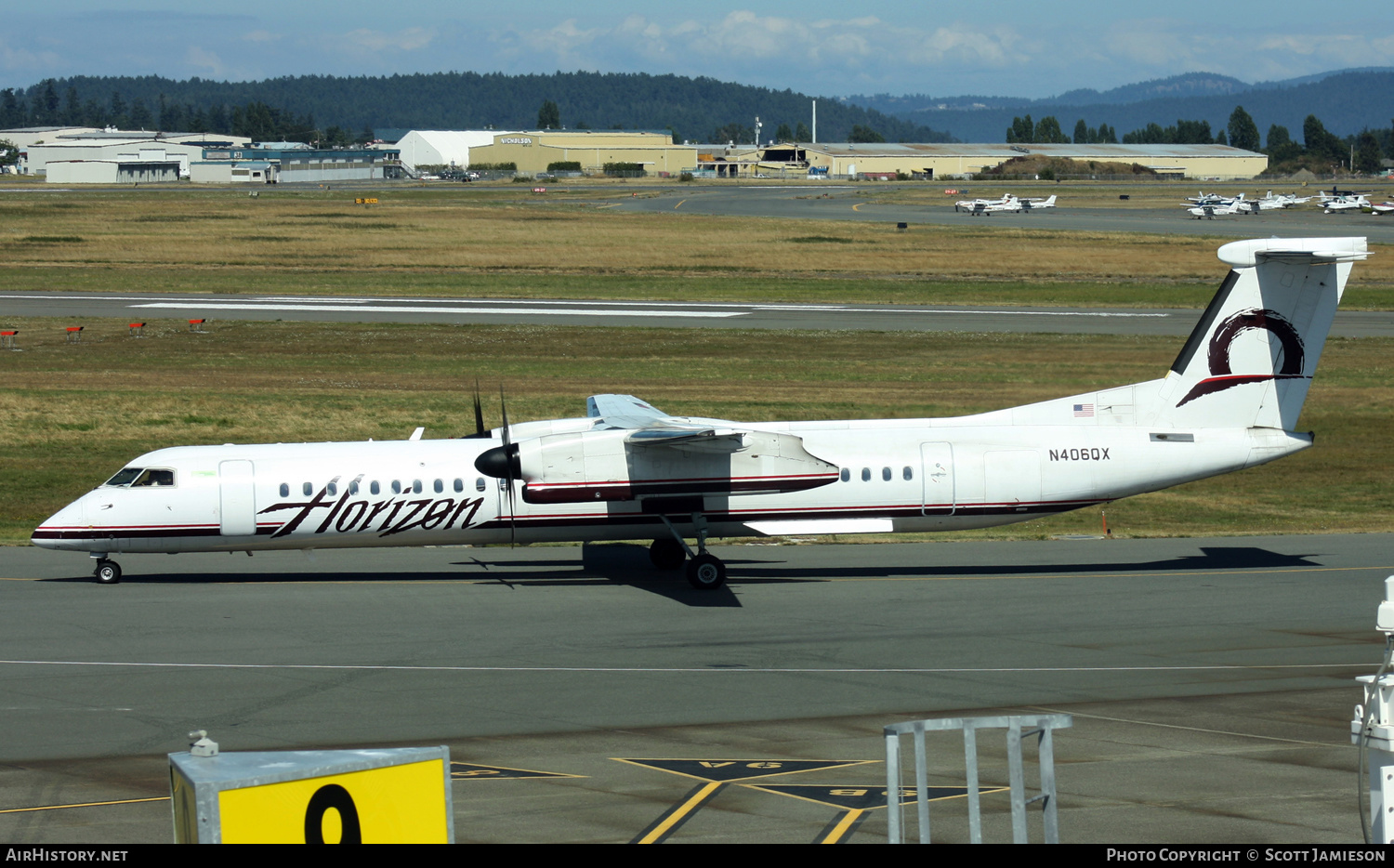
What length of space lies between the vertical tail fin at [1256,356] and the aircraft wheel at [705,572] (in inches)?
362

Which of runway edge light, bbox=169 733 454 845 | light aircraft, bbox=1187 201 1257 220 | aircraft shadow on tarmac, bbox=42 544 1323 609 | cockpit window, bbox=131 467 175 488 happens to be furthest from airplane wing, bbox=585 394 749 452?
light aircraft, bbox=1187 201 1257 220

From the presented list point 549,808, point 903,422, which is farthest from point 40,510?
point 549,808

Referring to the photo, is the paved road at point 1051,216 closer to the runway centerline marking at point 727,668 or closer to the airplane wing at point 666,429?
the airplane wing at point 666,429

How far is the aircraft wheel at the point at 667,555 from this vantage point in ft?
88.5

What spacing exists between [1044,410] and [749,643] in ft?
29.4

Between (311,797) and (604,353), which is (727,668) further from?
(604,353)

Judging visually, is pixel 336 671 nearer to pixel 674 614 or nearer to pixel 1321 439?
pixel 674 614

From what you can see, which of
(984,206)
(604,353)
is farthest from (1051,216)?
(604,353)

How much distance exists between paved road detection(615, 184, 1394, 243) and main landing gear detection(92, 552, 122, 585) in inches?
3414

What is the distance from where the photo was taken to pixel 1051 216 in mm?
123188

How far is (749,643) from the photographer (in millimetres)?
21344

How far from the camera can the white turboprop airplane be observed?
24.8m

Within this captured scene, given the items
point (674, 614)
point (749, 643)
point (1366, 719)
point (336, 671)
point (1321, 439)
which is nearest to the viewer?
point (1366, 719)

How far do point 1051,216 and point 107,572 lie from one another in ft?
363
